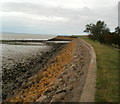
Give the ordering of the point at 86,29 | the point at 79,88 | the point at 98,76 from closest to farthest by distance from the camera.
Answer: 1. the point at 79,88
2. the point at 98,76
3. the point at 86,29

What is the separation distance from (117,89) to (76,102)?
2317 mm

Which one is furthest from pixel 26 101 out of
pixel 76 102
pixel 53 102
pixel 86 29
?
pixel 86 29

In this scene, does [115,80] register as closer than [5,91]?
Yes

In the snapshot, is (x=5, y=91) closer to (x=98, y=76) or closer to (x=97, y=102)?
(x=98, y=76)

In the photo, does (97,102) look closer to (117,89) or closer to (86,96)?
(86,96)

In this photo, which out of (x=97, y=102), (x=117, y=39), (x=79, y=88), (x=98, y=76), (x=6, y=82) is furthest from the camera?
(x=117, y=39)

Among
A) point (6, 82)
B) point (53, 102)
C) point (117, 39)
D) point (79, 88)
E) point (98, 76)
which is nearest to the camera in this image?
point (53, 102)

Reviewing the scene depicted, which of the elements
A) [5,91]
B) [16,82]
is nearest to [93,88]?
[5,91]

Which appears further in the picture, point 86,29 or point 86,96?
point 86,29

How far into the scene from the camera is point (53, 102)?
29.2 ft

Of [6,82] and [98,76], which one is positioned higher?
[98,76]

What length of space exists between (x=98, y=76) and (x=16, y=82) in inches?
346

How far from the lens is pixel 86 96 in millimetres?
8289

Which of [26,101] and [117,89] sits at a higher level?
[117,89]
